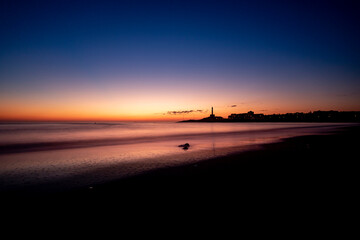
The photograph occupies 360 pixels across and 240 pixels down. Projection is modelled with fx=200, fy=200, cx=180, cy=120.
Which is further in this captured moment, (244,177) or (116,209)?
(244,177)

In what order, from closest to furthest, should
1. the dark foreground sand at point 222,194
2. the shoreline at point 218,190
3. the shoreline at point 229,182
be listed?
the dark foreground sand at point 222,194 → the shoreline at point 218,190 → the shoreline at point 229,182

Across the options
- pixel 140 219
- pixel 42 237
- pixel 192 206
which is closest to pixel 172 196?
pixel 192 206

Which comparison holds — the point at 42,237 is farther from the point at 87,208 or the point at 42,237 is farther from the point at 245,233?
the point at 245,233

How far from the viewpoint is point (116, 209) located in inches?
215

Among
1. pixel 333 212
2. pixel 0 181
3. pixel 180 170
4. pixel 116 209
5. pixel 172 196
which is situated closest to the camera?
pixel 333 212

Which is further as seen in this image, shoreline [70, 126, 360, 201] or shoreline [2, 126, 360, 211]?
shoreline [70, 126, 360, 201]

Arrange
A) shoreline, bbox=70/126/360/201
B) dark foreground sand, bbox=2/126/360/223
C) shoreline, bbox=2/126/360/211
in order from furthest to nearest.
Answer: shoreline, bbox=70/126/360/201, shoreline, bbox=2/126/360/211, dark foreground sand, bbox=2/126/360/223

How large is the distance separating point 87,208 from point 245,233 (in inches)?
165

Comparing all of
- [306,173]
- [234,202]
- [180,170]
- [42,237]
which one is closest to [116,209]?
[42,237]

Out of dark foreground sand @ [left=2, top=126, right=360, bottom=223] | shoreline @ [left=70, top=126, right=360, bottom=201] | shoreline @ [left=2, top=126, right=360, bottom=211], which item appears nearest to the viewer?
dark foreground sand @ [left=2, top=126, right=360, bottom=223]

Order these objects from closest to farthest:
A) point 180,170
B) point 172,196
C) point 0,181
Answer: point 172,196 < point 0,181 < point 180,170

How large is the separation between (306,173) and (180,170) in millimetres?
5509

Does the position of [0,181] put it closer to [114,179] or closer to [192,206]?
[114,179]

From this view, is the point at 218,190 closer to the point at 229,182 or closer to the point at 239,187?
the point at 239,187
